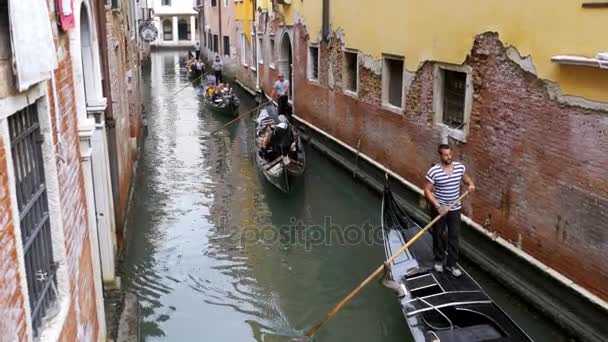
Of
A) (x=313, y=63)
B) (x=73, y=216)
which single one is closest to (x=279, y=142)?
(x=313, y=63)

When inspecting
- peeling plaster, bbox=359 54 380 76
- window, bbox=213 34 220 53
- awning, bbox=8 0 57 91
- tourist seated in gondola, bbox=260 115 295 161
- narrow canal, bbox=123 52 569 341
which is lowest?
narrow canal, bbox=123 52 569 341

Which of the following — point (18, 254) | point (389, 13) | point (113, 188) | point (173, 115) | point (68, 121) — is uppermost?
point (389, 13)

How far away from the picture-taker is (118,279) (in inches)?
214

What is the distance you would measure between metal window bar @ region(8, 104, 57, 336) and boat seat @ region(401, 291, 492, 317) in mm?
2680

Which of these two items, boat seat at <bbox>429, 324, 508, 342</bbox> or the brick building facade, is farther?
boat seat at <bbox>429, 324, 508, 342</bbox>

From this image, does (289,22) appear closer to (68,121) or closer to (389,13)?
(389,13)

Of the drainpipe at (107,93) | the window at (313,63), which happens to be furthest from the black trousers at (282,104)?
the drainpipe at (107,93)

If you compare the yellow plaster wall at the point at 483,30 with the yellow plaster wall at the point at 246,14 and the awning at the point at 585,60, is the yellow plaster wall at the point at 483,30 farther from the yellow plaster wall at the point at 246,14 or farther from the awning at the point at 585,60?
the yellow plaster wall at the point at 246,14

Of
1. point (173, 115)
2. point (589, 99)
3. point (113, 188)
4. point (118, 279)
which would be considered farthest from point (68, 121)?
point (173, 115)

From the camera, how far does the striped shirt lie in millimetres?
5234

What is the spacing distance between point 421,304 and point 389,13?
4802 mm

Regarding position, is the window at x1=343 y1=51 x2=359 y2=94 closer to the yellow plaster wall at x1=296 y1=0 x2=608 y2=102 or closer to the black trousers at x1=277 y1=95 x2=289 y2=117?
the yellow plaster wall at x1=296 y1=0 x2=608 y2=102

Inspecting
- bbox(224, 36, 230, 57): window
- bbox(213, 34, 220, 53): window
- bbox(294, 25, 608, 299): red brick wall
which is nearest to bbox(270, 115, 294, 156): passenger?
bbox(294, 25, 608, 299): red brick wall

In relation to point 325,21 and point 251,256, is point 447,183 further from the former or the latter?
point 325,21
